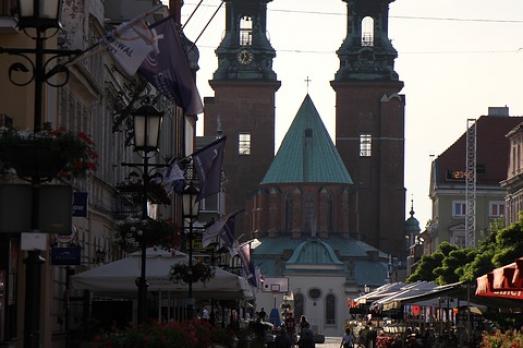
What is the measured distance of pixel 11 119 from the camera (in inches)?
962

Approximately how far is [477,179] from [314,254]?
125 ft

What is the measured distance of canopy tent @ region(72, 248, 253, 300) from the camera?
90.1ft

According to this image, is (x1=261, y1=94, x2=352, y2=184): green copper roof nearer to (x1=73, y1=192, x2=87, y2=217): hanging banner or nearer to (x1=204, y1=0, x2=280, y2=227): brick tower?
(x1=204, y1=0, x2=280, y2=227): brick tower

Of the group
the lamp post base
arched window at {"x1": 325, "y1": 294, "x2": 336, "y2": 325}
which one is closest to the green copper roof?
arched window at {"x1": 325, "y1": 294, "x2": 336, "y2": 325}

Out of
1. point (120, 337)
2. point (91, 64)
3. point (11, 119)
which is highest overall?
point (91, 64)

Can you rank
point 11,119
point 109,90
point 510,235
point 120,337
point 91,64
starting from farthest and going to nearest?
point 510,235
point 109,90
point 91,64
point 11,119
point 120,337

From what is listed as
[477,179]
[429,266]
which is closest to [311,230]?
[477,179]

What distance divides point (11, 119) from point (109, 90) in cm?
1595

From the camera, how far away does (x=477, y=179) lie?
397 feet

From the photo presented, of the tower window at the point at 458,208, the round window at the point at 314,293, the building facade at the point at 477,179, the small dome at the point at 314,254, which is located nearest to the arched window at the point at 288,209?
the small dome at the point at 314,254

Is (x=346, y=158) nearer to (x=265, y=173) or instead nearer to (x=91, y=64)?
(x=265, y=173)

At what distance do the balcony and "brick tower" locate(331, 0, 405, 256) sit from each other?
4890 inches

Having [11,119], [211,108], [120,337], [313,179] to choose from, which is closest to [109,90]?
[11,119]

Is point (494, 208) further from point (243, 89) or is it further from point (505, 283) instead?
point (505, 283)
